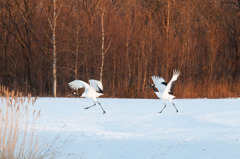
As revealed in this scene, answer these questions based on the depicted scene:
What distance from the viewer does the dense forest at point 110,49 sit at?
1382cm

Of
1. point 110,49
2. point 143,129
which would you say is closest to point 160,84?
point 143,129

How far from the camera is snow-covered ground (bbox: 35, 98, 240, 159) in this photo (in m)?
4.92

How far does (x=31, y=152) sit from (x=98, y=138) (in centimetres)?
105

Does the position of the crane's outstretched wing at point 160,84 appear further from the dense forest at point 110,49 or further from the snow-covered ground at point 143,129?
the dense forest at point 110,49

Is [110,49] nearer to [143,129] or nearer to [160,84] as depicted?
[160,84]

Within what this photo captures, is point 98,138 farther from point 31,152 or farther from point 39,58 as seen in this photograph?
point 39,58

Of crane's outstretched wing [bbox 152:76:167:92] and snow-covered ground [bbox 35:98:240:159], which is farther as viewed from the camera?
crane's outstretched wing [bbox 152:76:167:92]

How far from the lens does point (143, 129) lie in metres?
6.59

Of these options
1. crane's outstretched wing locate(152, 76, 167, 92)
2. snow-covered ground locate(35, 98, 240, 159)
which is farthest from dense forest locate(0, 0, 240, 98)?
crane's outstretched wing locate(152, 76, 167, 92)

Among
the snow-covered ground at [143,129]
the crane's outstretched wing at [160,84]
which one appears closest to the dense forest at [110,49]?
the snow-covered ground at [143,129]

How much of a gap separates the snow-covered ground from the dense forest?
139 inches

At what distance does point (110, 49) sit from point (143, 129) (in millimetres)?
8005

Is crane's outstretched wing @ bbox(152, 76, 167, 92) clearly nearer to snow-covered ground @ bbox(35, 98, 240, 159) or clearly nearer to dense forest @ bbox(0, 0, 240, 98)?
snow-covered ground @ bbox(35, 98, 240, 159)

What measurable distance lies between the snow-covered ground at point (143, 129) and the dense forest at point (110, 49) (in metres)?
3.52
